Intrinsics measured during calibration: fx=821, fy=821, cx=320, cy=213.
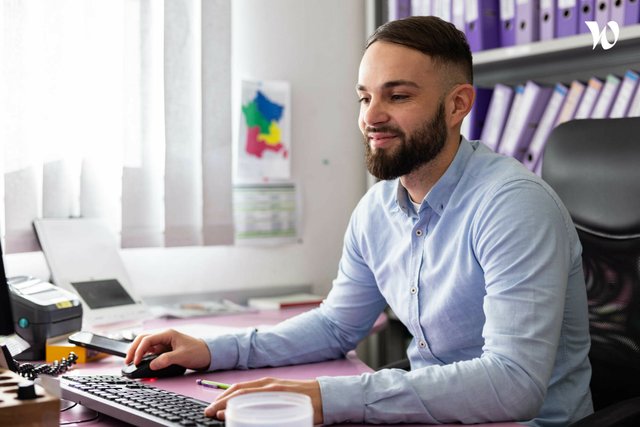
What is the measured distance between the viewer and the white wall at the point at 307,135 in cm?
230

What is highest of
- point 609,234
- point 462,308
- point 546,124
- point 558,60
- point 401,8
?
point 401,8

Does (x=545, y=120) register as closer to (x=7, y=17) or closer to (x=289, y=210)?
(x=289, y=210)

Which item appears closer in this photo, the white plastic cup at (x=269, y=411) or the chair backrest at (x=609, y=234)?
the white plastic cup at (x=269, y=411)

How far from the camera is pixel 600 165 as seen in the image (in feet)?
4.75

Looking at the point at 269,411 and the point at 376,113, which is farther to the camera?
the point at 376,113

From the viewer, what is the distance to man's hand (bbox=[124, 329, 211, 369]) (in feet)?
4.33

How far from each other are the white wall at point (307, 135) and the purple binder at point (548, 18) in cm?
67

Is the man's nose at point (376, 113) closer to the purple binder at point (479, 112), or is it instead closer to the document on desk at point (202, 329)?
the document on desk at point (202, 329)

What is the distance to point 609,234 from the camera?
143cm

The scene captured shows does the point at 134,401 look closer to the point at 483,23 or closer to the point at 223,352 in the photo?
the point at 223,352

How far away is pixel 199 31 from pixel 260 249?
2.09ft

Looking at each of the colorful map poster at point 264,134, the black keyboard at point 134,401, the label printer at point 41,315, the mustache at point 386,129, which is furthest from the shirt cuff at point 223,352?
the colorful map poster at point 264,134

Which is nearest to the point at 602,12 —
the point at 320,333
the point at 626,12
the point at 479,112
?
the point at 626,12

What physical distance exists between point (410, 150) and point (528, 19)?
847mm
